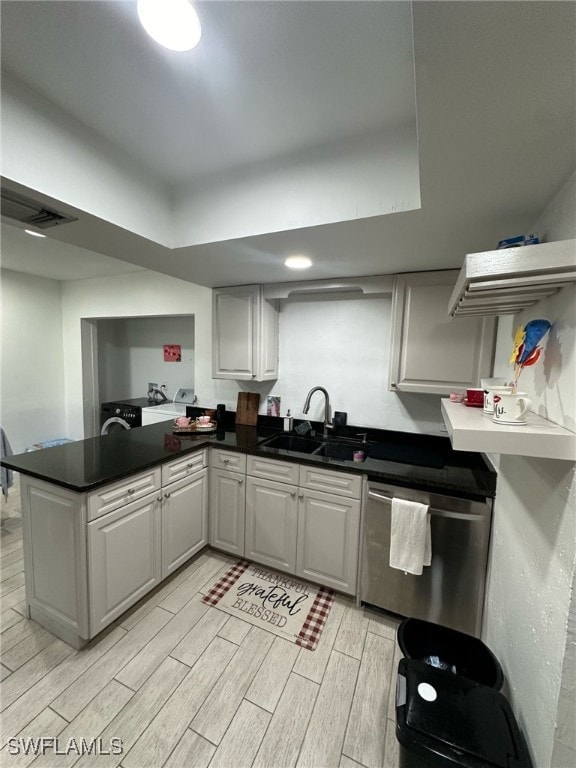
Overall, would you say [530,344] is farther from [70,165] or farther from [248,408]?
[248,408]

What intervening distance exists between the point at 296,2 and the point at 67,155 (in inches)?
37.1

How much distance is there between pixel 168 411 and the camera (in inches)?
127

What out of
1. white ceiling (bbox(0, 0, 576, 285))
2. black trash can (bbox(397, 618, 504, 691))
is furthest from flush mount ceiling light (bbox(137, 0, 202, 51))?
black trash can (bbox(397, 618, 504, 691))

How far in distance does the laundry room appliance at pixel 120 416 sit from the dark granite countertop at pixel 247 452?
1.06 metres

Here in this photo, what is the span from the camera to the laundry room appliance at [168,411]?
124 inches

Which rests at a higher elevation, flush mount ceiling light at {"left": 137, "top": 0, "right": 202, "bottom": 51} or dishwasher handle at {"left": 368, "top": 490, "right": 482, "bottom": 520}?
flush mount ceiling light at {"left": 137, "top": 0, "right": 202, "bottom": 51}

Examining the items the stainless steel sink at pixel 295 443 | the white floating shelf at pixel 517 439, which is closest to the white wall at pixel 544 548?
the white floating shelf at pixel 517 439

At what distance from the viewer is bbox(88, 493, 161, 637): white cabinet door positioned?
1.52m

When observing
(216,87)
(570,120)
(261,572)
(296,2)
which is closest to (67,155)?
(216,87)

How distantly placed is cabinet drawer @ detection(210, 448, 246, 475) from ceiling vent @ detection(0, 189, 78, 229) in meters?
1.58

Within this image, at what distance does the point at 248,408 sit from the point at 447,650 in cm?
204

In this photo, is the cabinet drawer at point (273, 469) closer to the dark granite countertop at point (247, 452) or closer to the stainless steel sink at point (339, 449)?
the dark granite countertop at point (247, 452)

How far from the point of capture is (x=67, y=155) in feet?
3.74

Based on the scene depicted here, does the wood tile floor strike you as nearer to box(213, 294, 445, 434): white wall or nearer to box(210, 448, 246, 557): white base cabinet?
box(210, 448, 246, 557): white base cabinet
